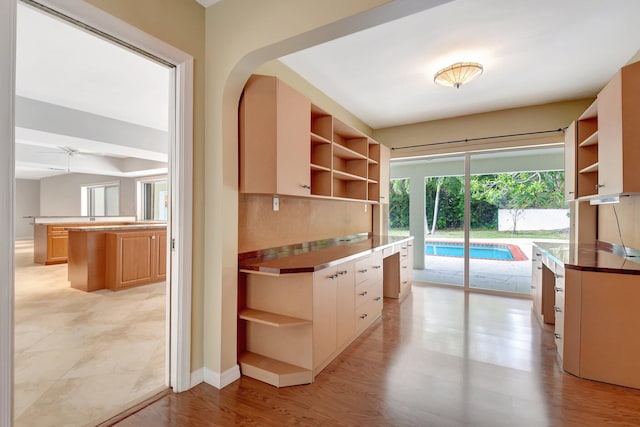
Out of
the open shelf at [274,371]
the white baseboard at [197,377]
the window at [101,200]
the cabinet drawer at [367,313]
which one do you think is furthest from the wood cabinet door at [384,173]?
the window at [101,200]

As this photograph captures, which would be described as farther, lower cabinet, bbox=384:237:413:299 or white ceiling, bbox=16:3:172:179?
lower cabinet, bbox=384:237:413:299

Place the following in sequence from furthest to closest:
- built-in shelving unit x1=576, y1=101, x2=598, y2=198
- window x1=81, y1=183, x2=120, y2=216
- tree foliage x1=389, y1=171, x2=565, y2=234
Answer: window x1=81, y1=183, x2=120, y2=216 → tree foliage x1=389, y1=171, x2=565, y2=234 → built-in shelving unit x1=576, y1=101, x2=598, y2=198

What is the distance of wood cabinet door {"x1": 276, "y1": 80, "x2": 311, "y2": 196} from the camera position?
2186mm

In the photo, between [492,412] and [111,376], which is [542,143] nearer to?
[492,412]

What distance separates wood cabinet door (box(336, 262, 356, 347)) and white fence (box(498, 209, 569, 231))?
125 inches

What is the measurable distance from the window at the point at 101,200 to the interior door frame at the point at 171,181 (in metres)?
7.85

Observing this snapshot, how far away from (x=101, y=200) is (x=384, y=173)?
876 cm

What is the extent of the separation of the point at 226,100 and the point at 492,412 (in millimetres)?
2587

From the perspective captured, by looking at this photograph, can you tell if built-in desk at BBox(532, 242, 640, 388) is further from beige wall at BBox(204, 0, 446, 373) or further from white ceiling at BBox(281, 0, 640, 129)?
beige wall at BBox(204, 0, 446, 373)

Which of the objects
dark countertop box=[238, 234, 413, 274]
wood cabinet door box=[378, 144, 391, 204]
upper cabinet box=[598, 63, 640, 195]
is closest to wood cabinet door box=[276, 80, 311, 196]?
dark countertop box=[238, 234, 413, 274]

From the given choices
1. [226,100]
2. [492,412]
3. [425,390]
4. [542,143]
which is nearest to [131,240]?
[226,100]

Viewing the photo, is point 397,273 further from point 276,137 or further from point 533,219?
point 276,137

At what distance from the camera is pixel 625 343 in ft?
6.50

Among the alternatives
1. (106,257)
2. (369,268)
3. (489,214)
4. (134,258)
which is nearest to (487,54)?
(369,268)
